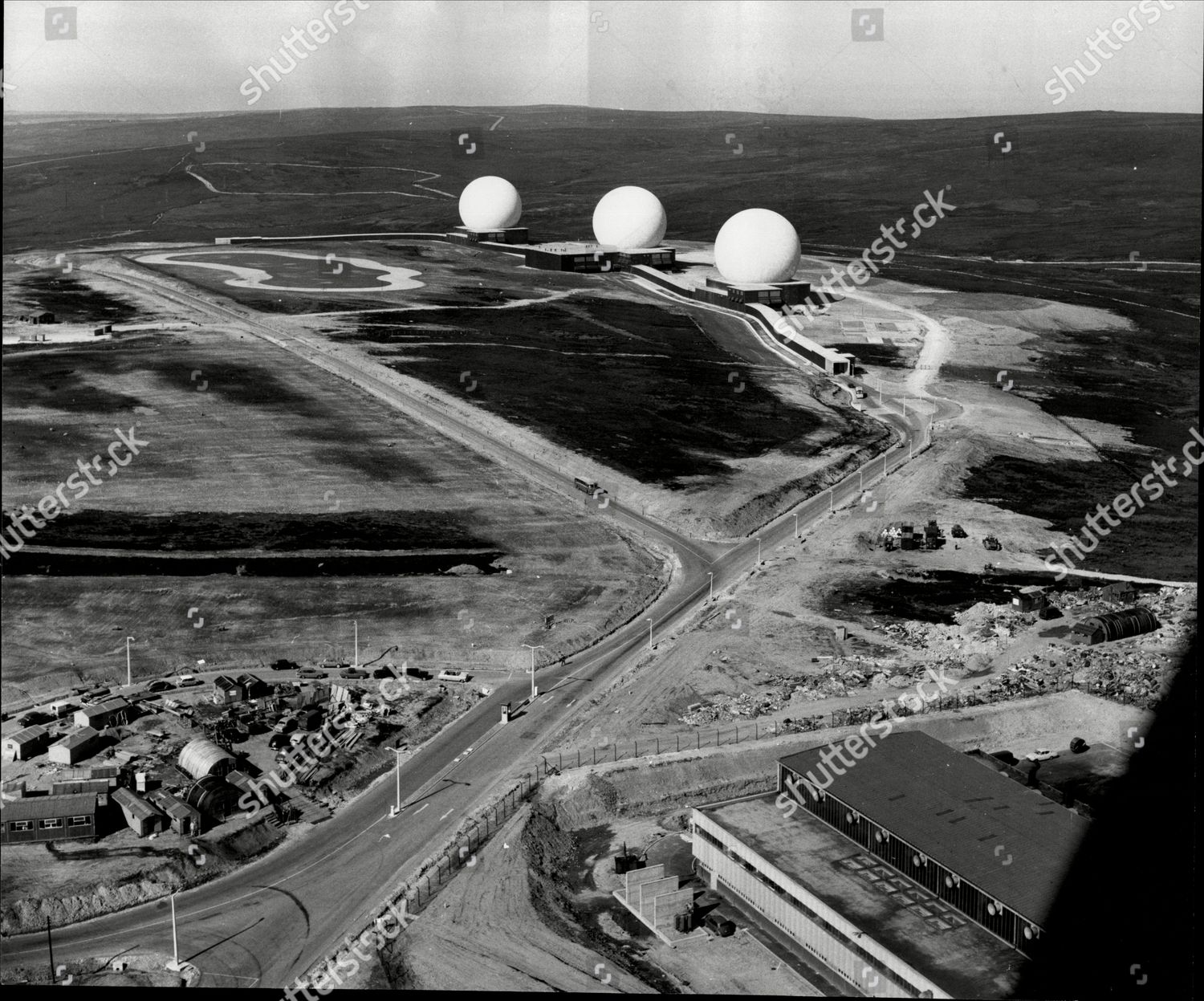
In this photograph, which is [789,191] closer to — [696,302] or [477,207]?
[477,207]

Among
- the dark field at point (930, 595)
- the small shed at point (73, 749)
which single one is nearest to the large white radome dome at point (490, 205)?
the dark field at point (930, 595)

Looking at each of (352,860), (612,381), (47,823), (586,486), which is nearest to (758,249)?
(612,381)

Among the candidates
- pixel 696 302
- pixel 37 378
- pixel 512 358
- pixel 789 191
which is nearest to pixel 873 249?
pixel 789 191

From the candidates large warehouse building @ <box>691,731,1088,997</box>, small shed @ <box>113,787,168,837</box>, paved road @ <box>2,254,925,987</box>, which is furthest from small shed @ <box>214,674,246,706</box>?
large warehouse building @ <box>691,731,1088,997</box>

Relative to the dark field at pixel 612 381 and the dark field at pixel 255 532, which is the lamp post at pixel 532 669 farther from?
the dark field at pixel 612 381

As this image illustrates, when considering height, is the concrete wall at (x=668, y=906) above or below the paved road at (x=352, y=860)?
below

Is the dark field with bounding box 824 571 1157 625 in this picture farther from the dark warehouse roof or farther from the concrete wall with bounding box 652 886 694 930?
the concrete wall with bounding box 652 886 694 930

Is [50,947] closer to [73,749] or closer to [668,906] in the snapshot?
[73,749]
